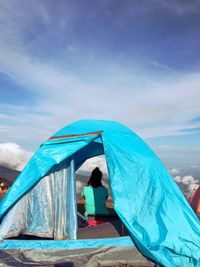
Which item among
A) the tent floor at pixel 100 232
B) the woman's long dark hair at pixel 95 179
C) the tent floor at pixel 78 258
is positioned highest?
the woman's long dark hair at pixel 95 179

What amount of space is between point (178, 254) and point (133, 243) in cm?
87

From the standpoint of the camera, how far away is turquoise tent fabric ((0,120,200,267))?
5820mm

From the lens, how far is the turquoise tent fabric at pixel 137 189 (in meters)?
5.82

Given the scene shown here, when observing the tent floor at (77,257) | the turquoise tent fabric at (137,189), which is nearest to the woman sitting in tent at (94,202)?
the turquoise tent fabric at (137,189)

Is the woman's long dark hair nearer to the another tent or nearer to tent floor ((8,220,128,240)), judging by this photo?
tent floor ((8,220,128,240))

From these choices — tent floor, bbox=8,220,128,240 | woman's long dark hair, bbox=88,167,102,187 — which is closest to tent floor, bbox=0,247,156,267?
tent floor, bbox=8,220,128,240

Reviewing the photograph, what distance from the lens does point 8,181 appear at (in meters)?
19.8

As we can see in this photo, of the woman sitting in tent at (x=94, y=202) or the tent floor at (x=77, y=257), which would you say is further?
the woman sitting in tent at (x=94, y=202)

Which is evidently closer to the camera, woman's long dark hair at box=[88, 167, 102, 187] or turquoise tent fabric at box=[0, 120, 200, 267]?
turquoise tent fabric at box=[0, 120, 200, 267]

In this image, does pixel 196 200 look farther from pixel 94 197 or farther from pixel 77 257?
pixel 77 257

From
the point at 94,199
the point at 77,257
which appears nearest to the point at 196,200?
the point at 94,199

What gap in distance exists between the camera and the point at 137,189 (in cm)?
638

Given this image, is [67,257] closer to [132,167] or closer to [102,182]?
[132,167]

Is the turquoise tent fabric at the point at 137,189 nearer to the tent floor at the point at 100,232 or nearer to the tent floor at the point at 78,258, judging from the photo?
the tent floor at the point at 78,258
